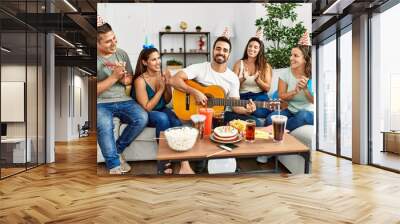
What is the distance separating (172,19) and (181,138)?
65.0 inches

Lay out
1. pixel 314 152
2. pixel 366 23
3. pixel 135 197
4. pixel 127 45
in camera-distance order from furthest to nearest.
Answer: pixel 314 152, pixel 366 23, pixel 127 45, pixel 135 197

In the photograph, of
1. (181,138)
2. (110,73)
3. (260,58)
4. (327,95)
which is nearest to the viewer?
(181,138)

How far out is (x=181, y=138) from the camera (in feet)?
14.5

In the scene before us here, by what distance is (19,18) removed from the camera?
5.36 meters

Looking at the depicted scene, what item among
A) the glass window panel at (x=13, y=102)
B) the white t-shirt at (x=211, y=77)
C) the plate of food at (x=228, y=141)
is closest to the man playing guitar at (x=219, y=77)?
the white t-shirt at (x=211, y=77)

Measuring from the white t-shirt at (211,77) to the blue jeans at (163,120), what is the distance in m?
0.58

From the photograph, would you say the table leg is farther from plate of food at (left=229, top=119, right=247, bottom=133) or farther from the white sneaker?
plate of food at (left=229, top=119, right=247, bottom=133)

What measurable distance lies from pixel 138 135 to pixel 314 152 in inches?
182

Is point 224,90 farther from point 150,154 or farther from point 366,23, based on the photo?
point 366,23

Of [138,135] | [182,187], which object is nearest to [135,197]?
[182,187]

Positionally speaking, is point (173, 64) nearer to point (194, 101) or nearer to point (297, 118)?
point (194, 101)

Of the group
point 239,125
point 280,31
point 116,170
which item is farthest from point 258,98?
point 116,170

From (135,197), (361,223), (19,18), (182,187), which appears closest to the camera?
(361,223)

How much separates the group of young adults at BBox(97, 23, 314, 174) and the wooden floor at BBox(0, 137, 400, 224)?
54cm
